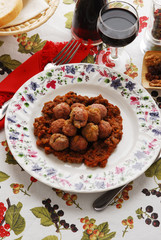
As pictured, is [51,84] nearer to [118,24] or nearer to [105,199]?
[118,24]

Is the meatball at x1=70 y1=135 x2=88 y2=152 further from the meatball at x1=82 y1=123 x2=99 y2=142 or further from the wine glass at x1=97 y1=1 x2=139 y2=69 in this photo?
the wine glass at x1=97 y1=1 x2=139 y2=69

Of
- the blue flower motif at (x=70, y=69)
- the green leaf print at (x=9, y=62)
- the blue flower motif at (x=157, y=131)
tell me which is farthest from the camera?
the green leaf print at (x=9, y=62)

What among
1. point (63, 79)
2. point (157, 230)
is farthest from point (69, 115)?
point (157, 230)

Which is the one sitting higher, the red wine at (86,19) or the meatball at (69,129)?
the red wine at (86,19)

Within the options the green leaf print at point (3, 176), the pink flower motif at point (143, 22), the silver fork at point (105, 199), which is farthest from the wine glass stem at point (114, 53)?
the green leaf print at point (3, 176)

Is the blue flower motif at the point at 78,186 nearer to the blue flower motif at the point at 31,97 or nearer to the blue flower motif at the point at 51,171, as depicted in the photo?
the blue flower motif at the point at 51,171

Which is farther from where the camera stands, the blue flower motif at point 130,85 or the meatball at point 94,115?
the blue flower motif at point 130,85

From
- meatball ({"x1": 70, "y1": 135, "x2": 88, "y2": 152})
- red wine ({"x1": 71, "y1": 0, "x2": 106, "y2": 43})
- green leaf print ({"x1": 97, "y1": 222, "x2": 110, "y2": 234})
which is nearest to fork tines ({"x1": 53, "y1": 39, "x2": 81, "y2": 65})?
red wine ({"x1": 71, "y1": 0, "x2": 106, "y2": 43})
